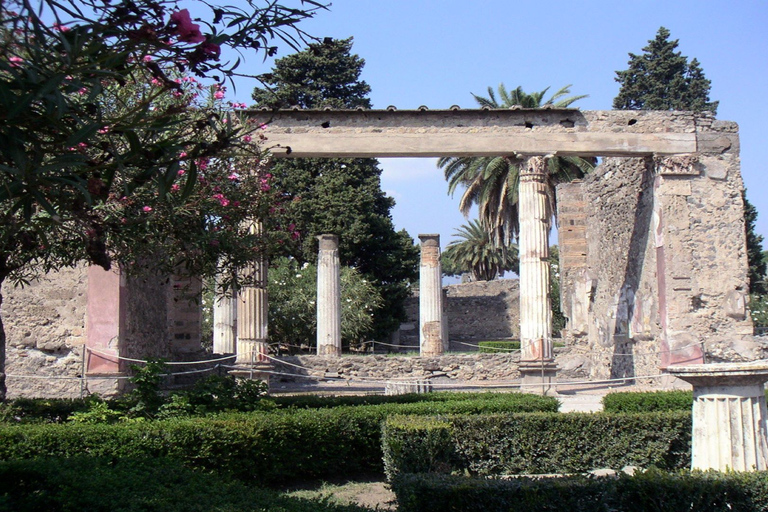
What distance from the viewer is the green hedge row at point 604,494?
4590 millimetres

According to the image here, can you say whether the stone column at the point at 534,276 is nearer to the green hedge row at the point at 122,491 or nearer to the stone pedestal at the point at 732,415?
the stone pedestal at the point at 732,415

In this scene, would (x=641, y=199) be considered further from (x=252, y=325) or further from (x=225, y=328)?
(x=225, y=328)

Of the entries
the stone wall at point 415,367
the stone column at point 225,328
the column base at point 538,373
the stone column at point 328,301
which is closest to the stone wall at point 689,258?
the column base at point 538,373

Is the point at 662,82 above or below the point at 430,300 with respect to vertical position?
above

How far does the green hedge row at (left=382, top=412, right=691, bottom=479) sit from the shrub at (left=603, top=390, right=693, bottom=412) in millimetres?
1531

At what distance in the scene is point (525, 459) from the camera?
7316mm

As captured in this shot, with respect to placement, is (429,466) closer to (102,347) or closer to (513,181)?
(102,347)

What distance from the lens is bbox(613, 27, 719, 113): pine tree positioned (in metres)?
32.8

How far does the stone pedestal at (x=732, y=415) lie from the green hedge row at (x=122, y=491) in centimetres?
245

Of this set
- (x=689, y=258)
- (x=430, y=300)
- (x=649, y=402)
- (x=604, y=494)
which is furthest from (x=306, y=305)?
(x=604, y=494)

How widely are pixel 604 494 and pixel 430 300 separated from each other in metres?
19.7

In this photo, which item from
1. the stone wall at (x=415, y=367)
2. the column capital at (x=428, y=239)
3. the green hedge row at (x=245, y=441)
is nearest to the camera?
the green hedge row at (x=245, y=441)

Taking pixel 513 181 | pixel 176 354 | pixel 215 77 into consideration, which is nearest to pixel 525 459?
pixel 215 77

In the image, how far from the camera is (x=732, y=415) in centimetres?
544
